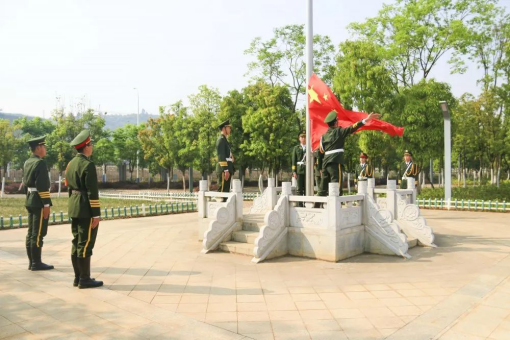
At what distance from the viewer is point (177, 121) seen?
29000 mm

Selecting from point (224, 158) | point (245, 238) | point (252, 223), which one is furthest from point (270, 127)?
point (245, 238)

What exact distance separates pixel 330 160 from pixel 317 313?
420 cm

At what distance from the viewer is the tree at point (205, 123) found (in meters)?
27.6

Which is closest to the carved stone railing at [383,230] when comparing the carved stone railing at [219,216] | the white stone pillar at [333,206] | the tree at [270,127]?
the white stone pillar at [333,206]

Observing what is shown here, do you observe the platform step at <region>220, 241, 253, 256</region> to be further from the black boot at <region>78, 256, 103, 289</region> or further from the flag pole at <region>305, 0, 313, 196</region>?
the black boot at <region>78, 256, 103, 289</region>

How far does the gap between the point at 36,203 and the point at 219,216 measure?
3.46 meters

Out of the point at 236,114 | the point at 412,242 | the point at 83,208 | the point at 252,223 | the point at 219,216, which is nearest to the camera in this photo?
the point at 83,208

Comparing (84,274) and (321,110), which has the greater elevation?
(321,110)

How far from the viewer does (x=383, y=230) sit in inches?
311

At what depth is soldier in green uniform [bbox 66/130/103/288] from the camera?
5531 millimetres

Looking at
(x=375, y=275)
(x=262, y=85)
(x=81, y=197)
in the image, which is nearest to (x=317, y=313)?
(x=375, y=275)

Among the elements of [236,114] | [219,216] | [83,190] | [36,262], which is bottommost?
[36,262]

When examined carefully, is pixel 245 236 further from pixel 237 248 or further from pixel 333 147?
pixel 333 147

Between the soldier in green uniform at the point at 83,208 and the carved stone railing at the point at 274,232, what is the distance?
3009mm
